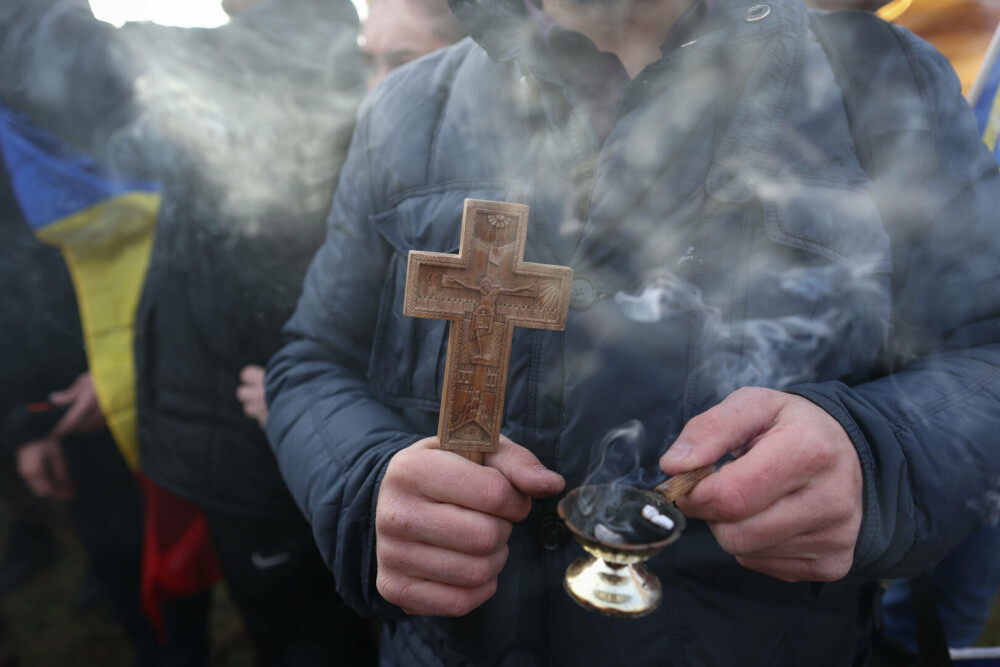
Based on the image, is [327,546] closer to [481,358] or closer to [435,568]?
[435,568]

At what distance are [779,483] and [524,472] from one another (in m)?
0.47

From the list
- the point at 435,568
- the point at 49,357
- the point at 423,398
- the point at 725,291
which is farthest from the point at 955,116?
the point at 49,357

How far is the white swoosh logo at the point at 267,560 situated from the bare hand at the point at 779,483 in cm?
186

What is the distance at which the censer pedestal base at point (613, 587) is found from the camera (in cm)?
123

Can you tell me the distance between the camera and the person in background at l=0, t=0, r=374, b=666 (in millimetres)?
2113

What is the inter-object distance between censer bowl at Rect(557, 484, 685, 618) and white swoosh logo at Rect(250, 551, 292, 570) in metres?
1.50

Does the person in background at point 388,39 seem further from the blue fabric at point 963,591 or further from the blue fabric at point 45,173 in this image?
the blue fabric at point 963,591

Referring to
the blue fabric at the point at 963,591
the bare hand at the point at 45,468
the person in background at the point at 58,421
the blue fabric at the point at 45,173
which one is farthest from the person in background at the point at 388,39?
the blue fabric at the point at 963,591

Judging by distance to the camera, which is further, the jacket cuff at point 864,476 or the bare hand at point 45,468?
the bare hand at point 45,468

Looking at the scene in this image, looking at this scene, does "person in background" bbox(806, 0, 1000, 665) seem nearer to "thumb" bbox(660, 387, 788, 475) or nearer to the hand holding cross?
"thumb" bbox(660, 387, 788, 475)

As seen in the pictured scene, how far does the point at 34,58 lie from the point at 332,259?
1314 mm

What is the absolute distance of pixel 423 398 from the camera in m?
1.49

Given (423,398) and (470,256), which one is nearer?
(470,256)

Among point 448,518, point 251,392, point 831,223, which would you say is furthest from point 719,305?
point 251,392
